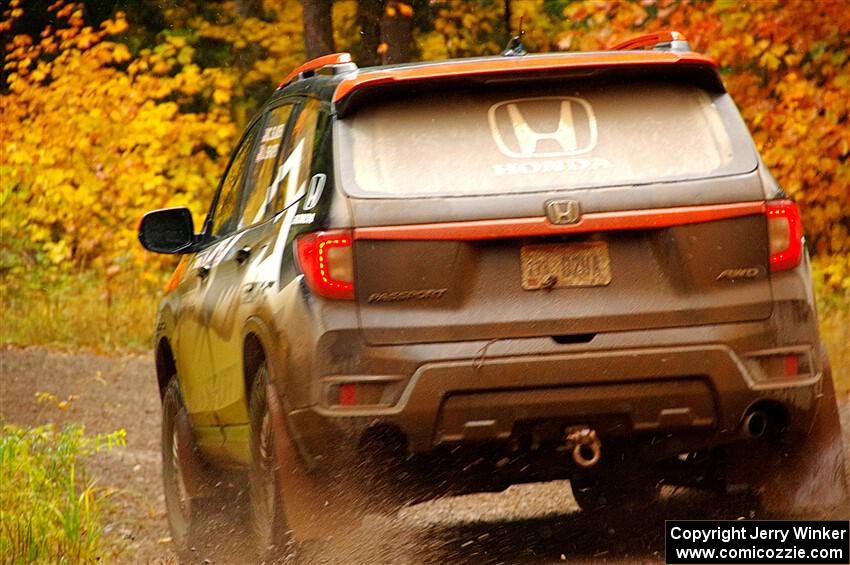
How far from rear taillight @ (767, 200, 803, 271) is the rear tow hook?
819mm

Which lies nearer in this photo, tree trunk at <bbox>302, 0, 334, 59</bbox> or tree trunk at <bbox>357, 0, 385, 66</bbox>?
tree trunk at <bbox>302, 0, 334, 59</bbox>

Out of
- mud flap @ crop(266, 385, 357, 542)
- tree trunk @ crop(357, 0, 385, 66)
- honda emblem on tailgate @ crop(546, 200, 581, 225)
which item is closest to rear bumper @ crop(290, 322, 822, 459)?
mud flap @ crop(266, 385, 357, 542)

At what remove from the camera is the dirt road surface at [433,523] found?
21.2ft

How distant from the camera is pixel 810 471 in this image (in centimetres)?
601

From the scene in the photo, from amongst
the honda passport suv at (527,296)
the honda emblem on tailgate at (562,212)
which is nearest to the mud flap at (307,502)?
the honda passport suv at (527,296)

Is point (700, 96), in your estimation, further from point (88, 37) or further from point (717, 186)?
point (88, 37)

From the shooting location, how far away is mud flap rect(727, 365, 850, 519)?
595 cm

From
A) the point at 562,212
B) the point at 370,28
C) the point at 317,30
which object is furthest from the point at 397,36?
the point at 562,212

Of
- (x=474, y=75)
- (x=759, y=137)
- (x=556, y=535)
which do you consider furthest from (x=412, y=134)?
(x=759, y=137)

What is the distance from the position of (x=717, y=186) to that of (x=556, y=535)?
232cm

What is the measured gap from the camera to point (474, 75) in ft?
19.1

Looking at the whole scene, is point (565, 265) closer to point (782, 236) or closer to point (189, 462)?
point (782, 236)

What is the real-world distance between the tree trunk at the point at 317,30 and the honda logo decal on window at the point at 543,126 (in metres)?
12.5

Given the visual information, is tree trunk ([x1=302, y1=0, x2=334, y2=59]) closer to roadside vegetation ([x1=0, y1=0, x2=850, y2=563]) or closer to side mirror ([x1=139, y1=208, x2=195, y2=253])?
roadside vegetation ([x1=0, y1=0, x2=850, y2=563])
